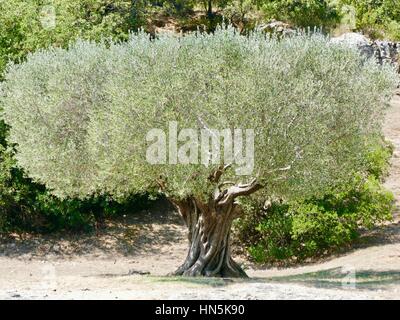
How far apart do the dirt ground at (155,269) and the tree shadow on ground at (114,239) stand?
1.2 inches

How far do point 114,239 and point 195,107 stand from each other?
35.0 ft

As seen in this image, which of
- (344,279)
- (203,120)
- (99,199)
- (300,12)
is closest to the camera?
(203,120)

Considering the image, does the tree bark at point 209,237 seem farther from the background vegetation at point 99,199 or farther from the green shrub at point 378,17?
the green shrub at point 378,17

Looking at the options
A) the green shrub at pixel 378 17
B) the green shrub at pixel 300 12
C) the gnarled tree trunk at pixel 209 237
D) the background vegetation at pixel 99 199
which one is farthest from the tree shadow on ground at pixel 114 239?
the green shrub at pixel 378 17

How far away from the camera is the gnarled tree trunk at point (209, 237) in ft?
56.0

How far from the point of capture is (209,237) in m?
17.4

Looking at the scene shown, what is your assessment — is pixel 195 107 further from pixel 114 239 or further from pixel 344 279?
pixel 114 239

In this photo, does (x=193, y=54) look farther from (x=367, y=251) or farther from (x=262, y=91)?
(x=367, y=251)

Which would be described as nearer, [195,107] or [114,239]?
[195,107]

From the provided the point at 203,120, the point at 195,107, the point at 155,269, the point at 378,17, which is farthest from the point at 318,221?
the point at 378,17

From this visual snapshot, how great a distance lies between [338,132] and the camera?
16.3m

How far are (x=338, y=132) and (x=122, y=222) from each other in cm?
1126

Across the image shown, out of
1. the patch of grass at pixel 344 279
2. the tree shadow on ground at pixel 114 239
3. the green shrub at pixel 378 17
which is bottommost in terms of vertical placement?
the tree shadow on ground at pixel 114 239

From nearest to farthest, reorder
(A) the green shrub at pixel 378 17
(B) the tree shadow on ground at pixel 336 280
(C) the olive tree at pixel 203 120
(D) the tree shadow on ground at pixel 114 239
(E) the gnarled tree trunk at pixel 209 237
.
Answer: (C) the olive tree at pixel 203 120 < (B) the tree shadow on ground at pixel 336 280 < (E) the gnarled tree trunk at pixel 209 237 < (D) the tree shadow on ground at pixel 114 239 < (A) the green shrub at pixel 378 17
